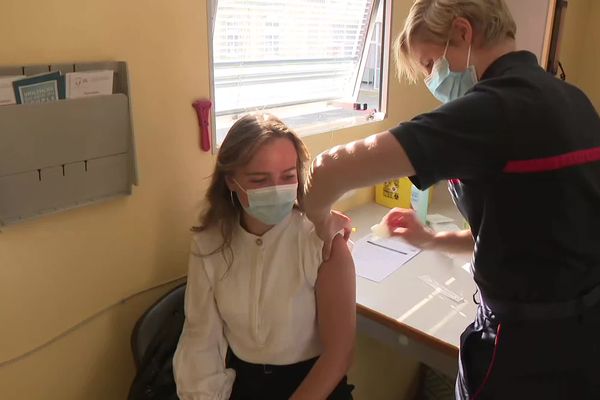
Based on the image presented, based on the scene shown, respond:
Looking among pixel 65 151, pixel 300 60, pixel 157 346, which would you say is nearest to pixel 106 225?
pixel 65 151

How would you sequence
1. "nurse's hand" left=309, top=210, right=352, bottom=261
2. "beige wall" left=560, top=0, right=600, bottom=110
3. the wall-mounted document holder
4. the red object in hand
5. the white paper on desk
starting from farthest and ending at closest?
"beige wall" left=560, top=0, right=600, bottom=110 → the white paper on desk → the red object in hand → "nurse's hand" left=309, top=210, right=352, bottom=261 → the wall-mounted document holder

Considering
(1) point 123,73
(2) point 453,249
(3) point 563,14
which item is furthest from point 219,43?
(3) point 563,14

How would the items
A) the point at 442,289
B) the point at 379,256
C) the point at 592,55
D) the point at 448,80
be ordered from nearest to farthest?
the point at 448,80 → the point at 442,289 → the point at 379,256 → the point at 592,55

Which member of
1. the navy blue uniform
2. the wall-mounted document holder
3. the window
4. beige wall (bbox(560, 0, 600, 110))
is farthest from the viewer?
beige wall (bbox(560, 0, 600, 110))

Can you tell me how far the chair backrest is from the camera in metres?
1.37

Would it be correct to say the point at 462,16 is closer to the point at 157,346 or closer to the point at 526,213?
the point at 526,213

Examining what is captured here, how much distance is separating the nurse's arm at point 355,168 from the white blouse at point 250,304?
0.41 meters

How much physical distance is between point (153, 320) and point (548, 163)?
111 centimetres

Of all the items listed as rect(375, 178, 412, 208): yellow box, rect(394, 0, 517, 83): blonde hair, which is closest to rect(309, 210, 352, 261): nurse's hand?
rect(394, 0, 517, 83): blonde hair

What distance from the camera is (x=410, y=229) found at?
1287 millimetres

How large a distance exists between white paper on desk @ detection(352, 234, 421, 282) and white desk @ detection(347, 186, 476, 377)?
0.09ft

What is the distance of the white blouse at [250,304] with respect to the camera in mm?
1326

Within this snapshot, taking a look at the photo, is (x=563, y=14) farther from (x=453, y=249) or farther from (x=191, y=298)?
(x=191, y=298)

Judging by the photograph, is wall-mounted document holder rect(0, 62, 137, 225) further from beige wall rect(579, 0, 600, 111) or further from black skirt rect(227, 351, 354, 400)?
beige wall rect(579, 0, 600, 111)
